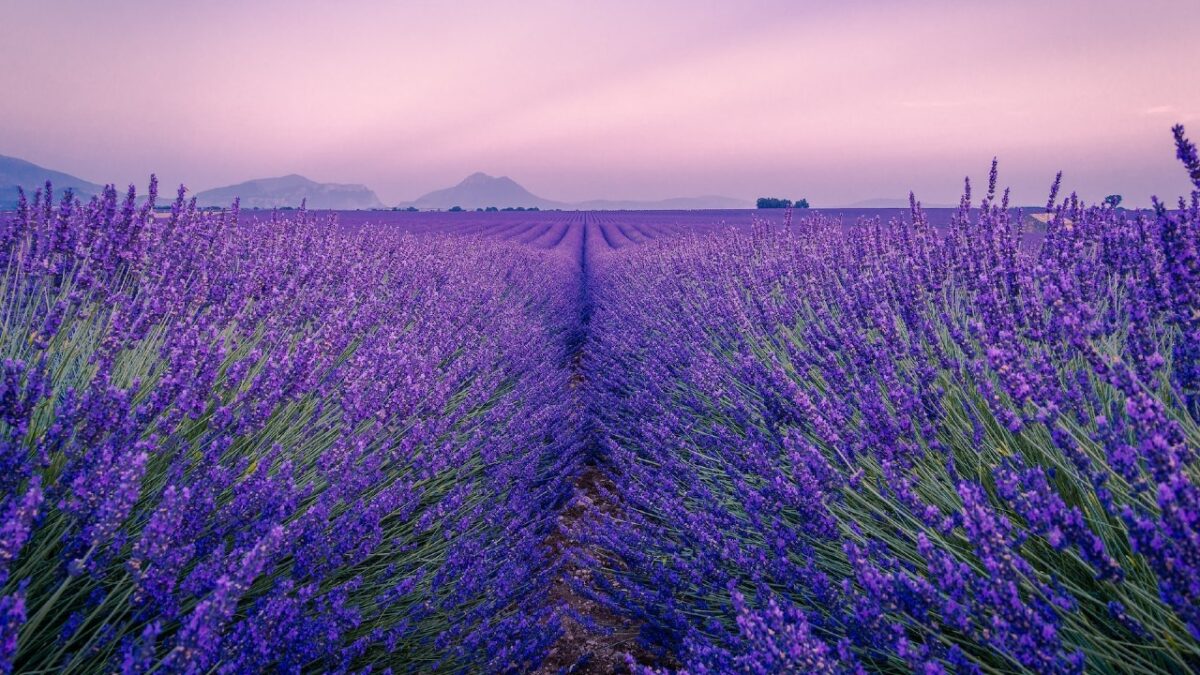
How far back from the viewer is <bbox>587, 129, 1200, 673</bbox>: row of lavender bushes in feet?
3.00

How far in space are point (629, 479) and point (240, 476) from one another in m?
1.58

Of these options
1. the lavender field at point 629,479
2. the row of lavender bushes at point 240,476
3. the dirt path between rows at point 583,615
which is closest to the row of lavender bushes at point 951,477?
the lavender field at point 629,479

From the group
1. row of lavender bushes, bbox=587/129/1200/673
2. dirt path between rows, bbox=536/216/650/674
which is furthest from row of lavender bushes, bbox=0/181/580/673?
row of lavender bushes, bbox=587/129/1200/673

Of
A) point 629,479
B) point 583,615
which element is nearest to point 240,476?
point 583,615

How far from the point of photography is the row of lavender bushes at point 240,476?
3.42 ft

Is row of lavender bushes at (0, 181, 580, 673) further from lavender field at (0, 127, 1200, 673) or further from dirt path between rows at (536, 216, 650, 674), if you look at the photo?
dirt path between rows at (536, 216, 650, 674)

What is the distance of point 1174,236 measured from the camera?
1097 millimetres

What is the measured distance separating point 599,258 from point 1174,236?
11341mm

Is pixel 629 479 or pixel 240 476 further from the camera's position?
pixel 629 479

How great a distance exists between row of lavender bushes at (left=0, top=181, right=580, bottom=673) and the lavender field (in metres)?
0.01

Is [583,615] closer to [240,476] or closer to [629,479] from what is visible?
[629,479]

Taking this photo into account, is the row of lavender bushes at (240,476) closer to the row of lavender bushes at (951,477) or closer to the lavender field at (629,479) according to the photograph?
the lavender field at (629,479)

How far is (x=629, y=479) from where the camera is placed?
2730 mm

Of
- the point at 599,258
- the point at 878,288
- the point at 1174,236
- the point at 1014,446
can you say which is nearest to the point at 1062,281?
the point at 1174,236
